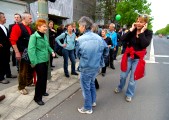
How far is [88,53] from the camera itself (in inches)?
150

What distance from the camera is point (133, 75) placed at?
15.7 ft

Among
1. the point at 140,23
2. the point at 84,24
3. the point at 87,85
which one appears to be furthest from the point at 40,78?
the point at 140,23

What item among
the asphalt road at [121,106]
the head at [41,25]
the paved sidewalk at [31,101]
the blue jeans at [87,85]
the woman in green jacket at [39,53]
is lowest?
the asphalt road at [121,106]

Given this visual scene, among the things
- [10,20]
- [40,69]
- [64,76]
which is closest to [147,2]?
[10,20]

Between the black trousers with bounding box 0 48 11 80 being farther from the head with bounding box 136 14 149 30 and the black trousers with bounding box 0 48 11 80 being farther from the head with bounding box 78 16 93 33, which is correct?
the head with bounding box 136 14 149 30

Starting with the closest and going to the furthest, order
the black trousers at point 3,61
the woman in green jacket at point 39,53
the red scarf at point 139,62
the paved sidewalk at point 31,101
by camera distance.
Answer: the paved sidewalk at point 31,101
the woman in green jacket at point 39,53
the red scarf at point 139,62
the black trousers at point 3,61

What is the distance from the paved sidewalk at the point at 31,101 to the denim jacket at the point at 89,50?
3.97ft

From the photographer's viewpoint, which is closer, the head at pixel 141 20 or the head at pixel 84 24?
the head at pixel 84 24

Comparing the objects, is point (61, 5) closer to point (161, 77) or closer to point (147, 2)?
point (147, 2)

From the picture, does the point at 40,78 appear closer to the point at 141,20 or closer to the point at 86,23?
the point at 86,23

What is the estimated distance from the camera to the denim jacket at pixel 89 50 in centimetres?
378

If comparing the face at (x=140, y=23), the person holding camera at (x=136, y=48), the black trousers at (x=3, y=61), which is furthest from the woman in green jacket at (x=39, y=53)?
the black trousers at (x=3, y=61)

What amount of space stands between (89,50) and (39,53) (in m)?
1.13

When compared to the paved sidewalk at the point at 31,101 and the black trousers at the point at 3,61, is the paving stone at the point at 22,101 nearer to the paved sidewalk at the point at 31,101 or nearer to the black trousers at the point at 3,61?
the paved sidewalk at the point at 31,101
